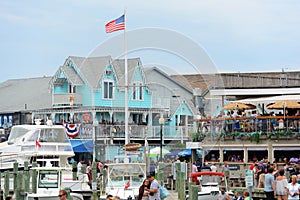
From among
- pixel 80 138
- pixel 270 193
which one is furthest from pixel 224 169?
pixel 80 138

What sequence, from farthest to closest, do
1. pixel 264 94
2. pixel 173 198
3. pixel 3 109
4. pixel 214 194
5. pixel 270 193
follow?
1. pixel 3 109
2. pixel 264 94
3. pixel 173 198
4. pixel 214 194
5. pixel 270 193

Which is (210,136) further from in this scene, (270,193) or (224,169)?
(270,193)

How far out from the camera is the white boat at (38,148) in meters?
42.7

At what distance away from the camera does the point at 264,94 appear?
5375cm

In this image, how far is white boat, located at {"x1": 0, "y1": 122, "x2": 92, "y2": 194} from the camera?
4266 cm

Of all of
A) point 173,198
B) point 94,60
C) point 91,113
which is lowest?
point 173,198

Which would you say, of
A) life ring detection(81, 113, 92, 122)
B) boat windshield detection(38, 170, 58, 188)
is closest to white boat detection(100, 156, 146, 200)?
boat windshield detection(38, 170, 58, 188)

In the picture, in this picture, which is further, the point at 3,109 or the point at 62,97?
the point at 3,109

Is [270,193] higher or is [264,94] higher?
[264,94]

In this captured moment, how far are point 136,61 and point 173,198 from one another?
114 feet

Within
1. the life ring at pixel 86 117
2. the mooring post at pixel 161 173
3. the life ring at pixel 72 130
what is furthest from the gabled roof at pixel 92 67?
the mooring post at pixel 161 173

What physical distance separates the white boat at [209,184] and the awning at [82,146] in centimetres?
2545

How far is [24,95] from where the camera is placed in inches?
3127

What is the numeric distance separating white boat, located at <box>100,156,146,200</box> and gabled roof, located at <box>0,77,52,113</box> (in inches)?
1453
